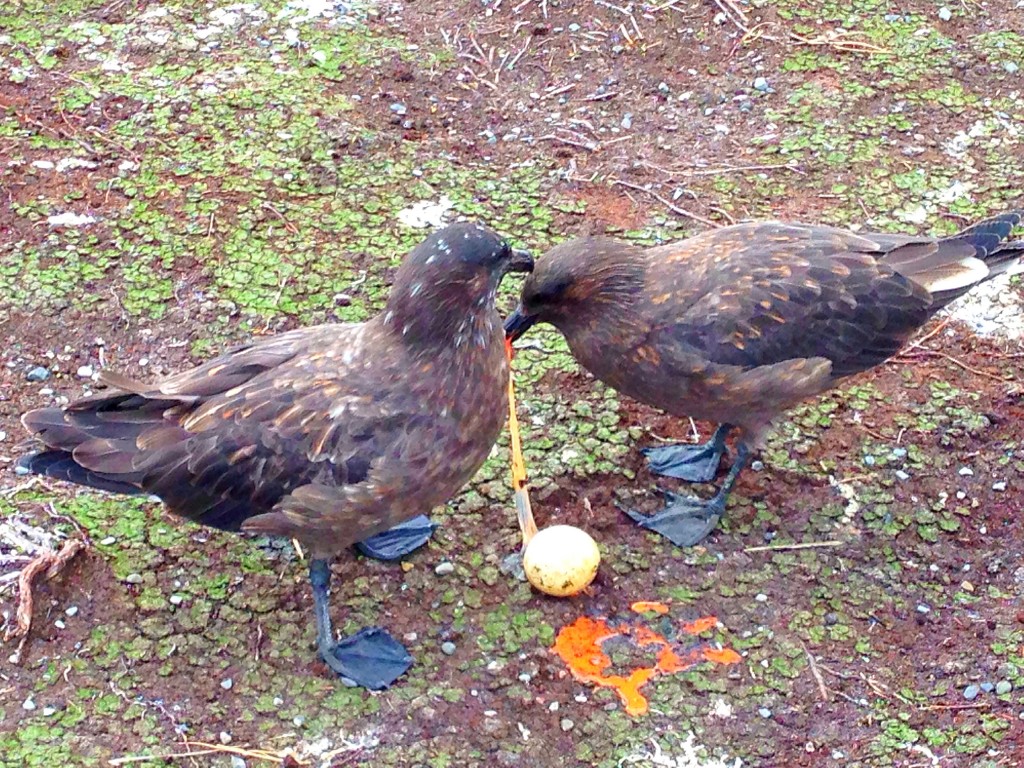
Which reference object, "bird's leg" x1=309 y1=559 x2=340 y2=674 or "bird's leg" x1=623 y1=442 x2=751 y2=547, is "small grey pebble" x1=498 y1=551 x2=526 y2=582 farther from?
"bird's leg" x1=309 y1=559 x2=340 y2=674

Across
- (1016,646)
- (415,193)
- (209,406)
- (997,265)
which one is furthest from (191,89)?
(1016,646)

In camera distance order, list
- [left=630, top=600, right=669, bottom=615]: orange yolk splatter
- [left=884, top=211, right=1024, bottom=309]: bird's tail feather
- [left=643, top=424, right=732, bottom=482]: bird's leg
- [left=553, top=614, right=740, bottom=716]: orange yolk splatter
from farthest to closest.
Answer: [left=643, top=424, right=732, bottom=482]: bird's leg, [left=884, top=211, right=1024, bottom=309]: bird's tail feather, [left=630, top=600, right=669, bottom=615]: orange yolk splatter, [left=553, top=614, right=740, bottom=716]: orange yolk splatter

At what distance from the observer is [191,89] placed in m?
6.57

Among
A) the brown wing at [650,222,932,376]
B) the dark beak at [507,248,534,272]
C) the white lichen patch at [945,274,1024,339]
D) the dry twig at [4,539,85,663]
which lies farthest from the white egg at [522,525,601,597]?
the white lichen patch at [945,274,1024,339]

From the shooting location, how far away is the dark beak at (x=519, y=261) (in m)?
4.05

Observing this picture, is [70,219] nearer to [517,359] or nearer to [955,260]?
[517,359]

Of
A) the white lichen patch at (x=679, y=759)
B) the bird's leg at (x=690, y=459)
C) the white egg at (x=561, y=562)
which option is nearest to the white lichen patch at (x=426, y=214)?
the bird's leg at (x=690, y=459)

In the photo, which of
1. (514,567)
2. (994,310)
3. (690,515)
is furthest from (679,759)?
(994,310)

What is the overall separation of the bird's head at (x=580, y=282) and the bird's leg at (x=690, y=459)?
74 cm

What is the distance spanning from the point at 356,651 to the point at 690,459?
1.66 metres

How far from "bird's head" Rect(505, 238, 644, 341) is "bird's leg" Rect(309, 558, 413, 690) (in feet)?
3.95

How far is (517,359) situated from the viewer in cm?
528

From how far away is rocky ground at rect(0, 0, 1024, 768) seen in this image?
3.92m

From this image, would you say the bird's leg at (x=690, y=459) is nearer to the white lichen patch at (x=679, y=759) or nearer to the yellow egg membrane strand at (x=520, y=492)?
the yellow egg membrane strand at (x=520, y=492)
